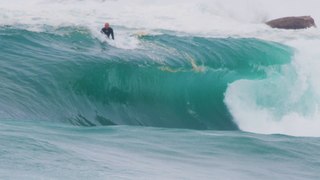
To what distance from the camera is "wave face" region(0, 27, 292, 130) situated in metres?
15.8

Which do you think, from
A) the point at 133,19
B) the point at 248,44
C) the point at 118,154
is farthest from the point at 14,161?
the point at 133,19

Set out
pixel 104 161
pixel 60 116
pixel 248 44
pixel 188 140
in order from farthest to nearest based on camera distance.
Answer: pixel 248 44 < pixel 60 116 < pixel 188 140 < pixel 104 161

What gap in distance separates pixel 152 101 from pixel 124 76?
3.31 feet

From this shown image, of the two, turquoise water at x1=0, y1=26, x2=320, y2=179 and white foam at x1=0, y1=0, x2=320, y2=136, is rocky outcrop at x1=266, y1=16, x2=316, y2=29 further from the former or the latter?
turquoise water at x1=0, y1=26, x2=320, y2=179

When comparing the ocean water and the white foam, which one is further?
the white foam

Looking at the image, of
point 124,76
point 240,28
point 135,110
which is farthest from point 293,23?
point 135,110

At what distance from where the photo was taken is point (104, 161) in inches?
379

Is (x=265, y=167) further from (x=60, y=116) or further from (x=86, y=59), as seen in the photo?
(x=86, y=59)

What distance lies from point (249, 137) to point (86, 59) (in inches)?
238

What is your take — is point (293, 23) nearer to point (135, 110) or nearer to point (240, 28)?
point (240, 28)

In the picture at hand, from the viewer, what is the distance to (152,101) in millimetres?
18766

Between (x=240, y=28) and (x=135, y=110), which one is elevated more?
(x=240, y=28)

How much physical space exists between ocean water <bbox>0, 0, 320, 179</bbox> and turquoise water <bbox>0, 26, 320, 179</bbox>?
4 centimetres

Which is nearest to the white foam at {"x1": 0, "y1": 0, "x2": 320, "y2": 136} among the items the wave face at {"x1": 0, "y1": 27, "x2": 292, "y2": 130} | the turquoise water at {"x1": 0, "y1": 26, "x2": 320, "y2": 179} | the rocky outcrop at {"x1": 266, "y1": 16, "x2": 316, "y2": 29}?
the turquoise water at {"x1": 0, "y1": 26, "x2": 320, "y2": 179}
